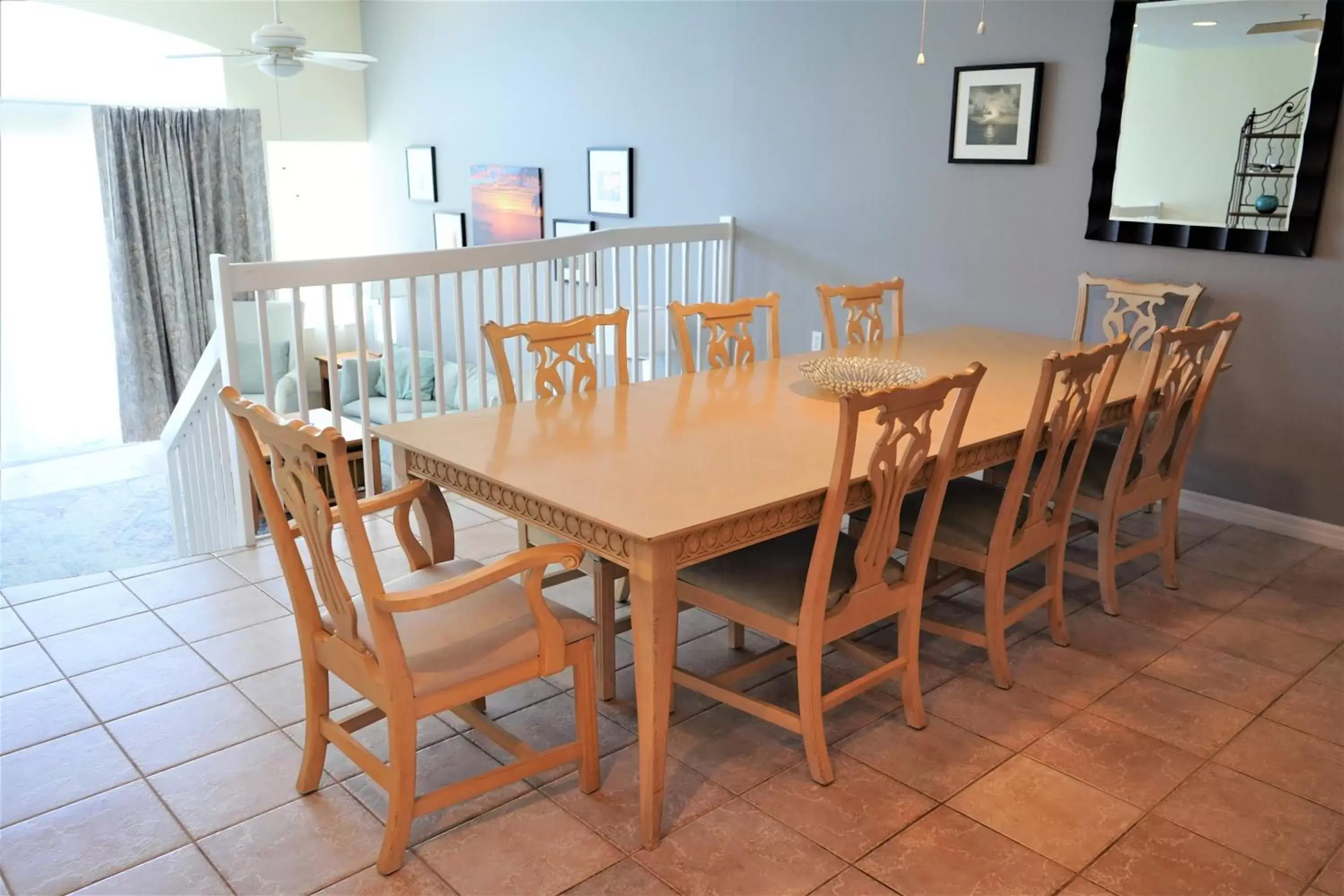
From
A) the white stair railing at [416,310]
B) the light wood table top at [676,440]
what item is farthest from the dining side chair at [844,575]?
the white stair railing at [416,310]

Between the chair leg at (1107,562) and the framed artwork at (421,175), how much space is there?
5.89 meters

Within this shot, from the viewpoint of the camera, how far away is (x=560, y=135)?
660cm

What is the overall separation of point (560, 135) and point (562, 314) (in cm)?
260

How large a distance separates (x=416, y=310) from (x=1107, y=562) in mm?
2595

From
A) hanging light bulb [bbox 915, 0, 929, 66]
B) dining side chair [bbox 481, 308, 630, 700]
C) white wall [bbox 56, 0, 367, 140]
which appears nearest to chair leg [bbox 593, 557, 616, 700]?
dining side chair [bbox 481, 308, 630, 700]

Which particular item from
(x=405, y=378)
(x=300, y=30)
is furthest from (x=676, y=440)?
(x=300, y=30)

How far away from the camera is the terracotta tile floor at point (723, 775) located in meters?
2.06

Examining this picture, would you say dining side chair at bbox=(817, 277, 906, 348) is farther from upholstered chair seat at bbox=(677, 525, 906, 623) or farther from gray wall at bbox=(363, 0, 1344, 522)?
upholstered chair seat at bbox=(677, 525, 906, 623)

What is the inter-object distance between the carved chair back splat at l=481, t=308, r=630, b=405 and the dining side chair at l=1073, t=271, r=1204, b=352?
208 cm

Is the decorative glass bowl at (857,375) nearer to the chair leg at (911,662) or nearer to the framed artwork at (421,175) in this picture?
the chair leg at (911,662)

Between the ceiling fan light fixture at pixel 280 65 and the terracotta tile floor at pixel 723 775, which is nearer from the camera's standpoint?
the terracotta tile floor at pixel 723 775

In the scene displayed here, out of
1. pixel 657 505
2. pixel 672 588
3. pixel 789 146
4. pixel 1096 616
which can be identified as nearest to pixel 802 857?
pixel 672 588

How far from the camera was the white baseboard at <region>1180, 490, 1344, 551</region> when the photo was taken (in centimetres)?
393

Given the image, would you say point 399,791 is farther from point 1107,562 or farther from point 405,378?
point 405,378
